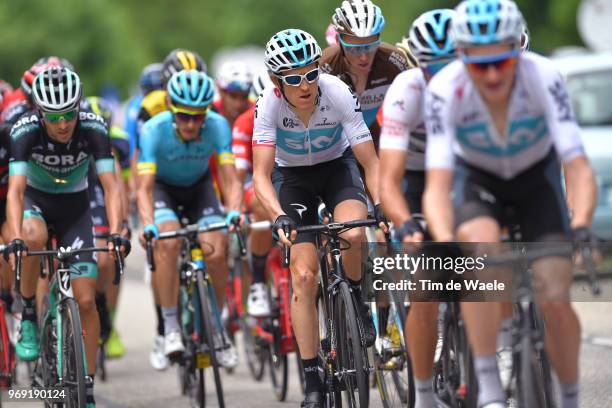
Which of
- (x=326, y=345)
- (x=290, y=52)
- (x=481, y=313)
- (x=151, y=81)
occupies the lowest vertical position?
(x=481, y=313)

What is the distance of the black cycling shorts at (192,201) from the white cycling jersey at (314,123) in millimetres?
2050

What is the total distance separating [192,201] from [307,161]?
2.27 meters

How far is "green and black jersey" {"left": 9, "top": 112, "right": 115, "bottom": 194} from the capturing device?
912cm

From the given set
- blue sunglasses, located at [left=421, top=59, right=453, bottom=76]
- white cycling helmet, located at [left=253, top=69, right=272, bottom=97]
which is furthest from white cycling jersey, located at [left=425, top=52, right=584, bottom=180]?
white cycling helmet, located at [left=253, top=69, right=272, bottom=97]

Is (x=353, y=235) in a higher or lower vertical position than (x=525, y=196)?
higher

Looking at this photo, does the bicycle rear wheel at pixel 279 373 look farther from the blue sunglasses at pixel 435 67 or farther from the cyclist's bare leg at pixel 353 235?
the blue sunglasses at pixel 435 67

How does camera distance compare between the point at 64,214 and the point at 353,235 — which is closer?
the point at 353,235

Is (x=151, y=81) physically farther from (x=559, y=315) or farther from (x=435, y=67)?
(x=559, y=315)

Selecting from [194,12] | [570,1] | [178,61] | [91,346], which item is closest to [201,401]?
[91,346]

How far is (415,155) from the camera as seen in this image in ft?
26.8

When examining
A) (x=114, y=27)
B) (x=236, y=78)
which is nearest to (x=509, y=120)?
(x=236, y=78)

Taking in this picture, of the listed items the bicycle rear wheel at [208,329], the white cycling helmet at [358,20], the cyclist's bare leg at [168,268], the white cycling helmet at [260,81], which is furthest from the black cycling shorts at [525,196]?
the white cycling helmet at [260,81]

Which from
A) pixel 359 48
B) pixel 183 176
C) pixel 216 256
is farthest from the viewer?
pixel 183 176

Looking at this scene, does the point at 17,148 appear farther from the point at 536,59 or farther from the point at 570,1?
the point at 570,1
